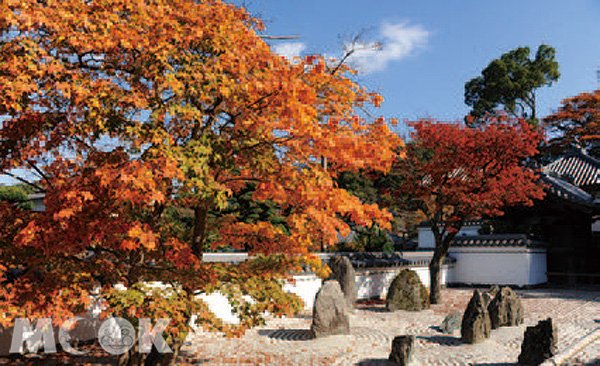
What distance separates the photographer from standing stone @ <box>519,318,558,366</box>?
8.57m

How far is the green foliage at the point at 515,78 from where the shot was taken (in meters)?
44.6

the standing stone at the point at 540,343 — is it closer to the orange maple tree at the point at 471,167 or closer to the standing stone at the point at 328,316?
the standing stone at the point at 328,316

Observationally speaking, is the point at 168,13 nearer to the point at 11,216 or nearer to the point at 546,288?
the point at 11,216

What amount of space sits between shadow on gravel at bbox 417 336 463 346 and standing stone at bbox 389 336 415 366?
7.82 ft

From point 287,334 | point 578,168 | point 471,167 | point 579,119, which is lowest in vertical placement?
point 287,334

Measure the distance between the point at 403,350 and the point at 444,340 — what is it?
113 inches

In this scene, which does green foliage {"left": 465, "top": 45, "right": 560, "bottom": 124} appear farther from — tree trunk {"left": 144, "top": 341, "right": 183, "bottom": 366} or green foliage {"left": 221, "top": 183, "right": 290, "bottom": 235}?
tree trunk {"left": 144, "top": 341, "right": 183, "bottom": 366}

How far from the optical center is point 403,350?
859 cm

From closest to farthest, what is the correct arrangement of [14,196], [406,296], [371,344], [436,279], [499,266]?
[371,344] < [406,296] < [14,196] < [436,279] < [499,266]

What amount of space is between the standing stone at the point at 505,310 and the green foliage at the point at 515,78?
34.1m

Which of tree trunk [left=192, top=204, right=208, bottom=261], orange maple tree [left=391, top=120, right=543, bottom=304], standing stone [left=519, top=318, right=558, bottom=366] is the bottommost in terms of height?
standing stone [left=519, top=318, right=558, bottom=366]

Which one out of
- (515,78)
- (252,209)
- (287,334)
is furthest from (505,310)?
(515,78)

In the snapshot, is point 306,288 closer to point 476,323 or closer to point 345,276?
point 345,276

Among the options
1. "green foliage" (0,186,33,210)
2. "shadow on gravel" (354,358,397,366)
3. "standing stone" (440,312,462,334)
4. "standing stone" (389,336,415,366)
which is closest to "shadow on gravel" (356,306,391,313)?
"standing stone" (440,312,462,334)
